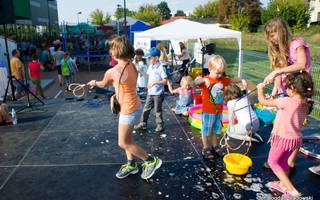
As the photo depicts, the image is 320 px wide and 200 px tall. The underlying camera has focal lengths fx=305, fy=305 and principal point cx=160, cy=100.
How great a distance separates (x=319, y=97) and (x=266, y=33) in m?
5.63

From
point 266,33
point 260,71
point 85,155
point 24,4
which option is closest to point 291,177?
point 266,33

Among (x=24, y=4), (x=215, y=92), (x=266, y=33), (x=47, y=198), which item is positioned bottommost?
(x=47, y=198)

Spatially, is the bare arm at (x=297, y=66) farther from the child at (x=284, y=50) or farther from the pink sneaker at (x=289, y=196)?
the pink sneaker at (x=289, y=196)

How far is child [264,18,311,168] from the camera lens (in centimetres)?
328

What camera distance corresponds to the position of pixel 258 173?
→ 3945 millimetres

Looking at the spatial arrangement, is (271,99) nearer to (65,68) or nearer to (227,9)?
(65,68)

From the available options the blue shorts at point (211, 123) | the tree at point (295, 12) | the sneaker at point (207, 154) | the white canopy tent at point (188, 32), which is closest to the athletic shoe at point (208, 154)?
the sneaker at point (207, 154)

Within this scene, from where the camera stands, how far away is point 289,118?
3191mm

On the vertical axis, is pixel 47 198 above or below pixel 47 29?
below

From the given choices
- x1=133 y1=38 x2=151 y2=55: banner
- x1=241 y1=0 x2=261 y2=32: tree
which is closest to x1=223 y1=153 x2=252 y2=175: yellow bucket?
x1=133 y1=38 x2=151 y2=55: banner

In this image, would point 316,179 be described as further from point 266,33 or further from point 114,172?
point 114,172

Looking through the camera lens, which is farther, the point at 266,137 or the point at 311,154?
the point at 266,137

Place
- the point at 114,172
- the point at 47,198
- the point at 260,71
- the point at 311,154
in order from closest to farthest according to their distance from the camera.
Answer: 1. the point at 47,198
2. the point at 114,172
3. the point at 311,154
4. the point at 260,71

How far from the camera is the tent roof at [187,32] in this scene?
34.0 feet
